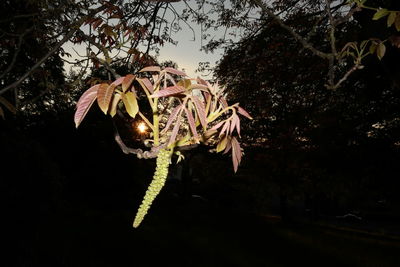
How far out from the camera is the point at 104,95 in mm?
1172

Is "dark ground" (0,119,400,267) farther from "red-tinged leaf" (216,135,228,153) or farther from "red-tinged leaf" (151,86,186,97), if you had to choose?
"red-tinged leaf" (151,86,186,97)

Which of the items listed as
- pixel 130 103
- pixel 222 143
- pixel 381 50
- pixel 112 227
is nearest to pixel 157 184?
pixel 130 103

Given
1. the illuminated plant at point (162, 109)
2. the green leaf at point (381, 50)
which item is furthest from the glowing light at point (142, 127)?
the green leaf at point (381, 50)

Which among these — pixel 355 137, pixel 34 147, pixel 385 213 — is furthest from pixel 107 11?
pixel 385 213

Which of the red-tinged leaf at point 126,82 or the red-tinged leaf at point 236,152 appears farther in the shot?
the red-tinged leaf at point 236,152

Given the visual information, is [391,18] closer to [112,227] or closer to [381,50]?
[381,50]

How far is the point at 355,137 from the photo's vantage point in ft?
35.4

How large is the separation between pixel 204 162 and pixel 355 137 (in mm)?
12372

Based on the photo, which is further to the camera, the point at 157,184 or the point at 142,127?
the point at 142,127

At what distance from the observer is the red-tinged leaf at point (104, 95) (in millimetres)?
1144

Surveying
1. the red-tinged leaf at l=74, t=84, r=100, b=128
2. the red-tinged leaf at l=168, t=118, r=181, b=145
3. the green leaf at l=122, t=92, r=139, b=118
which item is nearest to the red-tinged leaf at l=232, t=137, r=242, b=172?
the red-tinged leaf at l=168, t=118, r=181, b=145

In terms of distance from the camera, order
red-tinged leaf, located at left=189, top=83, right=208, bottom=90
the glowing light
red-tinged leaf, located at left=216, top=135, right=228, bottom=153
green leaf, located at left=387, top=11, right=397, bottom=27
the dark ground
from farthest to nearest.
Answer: the dark ground, green leaf, located at left=387, top=11, right=397, bottom=27, red-tinged leaf, located at left=216, top=135, right=228, bottom=153, the glowing light, red-tinged leaf, located at left=189, top=83, right=208, bottom=90

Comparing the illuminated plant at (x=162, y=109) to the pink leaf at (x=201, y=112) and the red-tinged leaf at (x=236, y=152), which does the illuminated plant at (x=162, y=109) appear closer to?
the pink leaf at (x=201, y=112)

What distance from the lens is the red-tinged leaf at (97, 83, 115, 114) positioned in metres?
1.14
